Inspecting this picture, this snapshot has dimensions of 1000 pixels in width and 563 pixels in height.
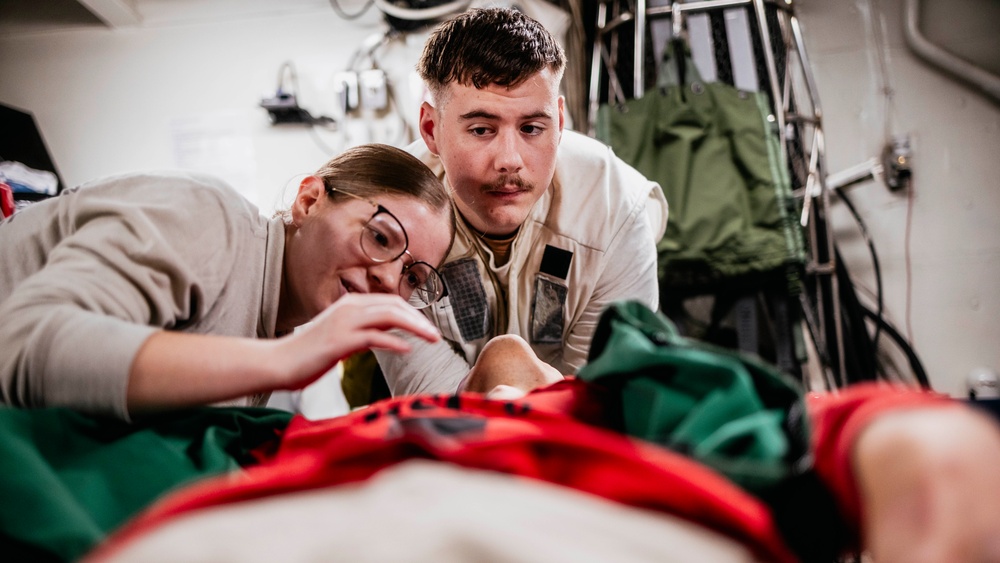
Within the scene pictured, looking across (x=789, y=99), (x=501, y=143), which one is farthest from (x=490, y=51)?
(x=789, y=99)

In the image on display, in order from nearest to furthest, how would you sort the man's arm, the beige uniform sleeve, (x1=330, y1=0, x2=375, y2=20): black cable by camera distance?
the beige uniform sleeve, the man's arm, (x1=330, y1=0, x2=375, y2=20): black cable

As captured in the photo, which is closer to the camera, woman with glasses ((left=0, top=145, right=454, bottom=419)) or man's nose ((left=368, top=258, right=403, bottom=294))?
woman with glasses ((left=0, top=145, right=454, bottom=419))

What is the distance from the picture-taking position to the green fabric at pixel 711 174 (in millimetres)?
1622

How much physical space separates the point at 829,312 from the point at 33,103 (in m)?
3.14

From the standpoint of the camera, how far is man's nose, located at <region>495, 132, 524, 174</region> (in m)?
1.23

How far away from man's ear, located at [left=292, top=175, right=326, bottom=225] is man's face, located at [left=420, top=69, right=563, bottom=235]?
331mm

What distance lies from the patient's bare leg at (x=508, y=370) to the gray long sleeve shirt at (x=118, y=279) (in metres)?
0.37

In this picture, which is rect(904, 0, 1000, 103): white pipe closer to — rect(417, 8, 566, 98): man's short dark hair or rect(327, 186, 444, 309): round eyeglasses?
rect(417, 8, 566, 98): man's short dark hair

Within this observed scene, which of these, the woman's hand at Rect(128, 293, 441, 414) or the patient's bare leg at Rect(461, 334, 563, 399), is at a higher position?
the woman's hand at Rect(128, 293, 441, 414)

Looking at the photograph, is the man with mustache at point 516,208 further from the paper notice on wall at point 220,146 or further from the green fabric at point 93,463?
the paper notice on wall at point 220,146

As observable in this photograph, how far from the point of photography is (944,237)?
2123 mm

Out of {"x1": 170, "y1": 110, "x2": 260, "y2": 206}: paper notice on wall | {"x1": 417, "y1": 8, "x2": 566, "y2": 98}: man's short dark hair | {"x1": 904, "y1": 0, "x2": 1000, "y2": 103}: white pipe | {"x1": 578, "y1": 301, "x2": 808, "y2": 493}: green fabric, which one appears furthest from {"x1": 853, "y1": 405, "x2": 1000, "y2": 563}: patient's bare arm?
{"x1": 170, "y1": 110, "x2": 260, "y2": 206}: paper notice on wall

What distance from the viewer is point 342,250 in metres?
0.97

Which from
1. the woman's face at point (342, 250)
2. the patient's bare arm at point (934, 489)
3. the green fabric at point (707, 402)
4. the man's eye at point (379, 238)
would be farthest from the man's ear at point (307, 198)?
the patient's bare arm at point (934, 489)
